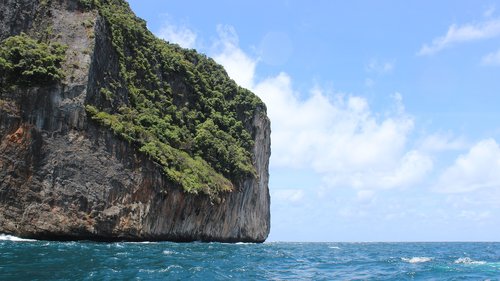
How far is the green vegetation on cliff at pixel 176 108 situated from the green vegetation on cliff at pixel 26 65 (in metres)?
4.27

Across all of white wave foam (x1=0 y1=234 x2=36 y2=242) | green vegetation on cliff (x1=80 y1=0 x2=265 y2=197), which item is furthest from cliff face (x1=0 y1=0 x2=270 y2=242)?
green vegetation on cliff (x1=80 y1=0 x2=265 y2=197)

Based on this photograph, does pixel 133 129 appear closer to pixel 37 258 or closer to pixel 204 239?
pixel 204 239

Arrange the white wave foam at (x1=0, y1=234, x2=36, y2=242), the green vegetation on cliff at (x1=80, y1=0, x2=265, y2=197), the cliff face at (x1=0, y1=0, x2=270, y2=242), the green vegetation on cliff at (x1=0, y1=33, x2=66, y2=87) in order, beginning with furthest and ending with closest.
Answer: the green vegetation on cliff at (x1=80, y1=0, x2=265, y2=197) < the green vegetation on cliff at (x1=0, y1=33, x2=66, y2=87) < the cliff face at (x1=0, y1=0, x2=270, y2=242) < the white wave foam at (x1=0, y1=234, x2=36, y2=242)

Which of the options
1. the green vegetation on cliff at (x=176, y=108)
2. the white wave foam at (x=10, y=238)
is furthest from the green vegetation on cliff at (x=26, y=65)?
the white wave foam at (x=10, y=238)

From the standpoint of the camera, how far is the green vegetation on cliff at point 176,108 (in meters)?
49.6

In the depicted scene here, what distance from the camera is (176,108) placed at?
62.4m

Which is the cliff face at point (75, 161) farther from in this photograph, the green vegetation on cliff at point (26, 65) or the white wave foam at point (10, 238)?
the green vegetation on cliff at point (26, 65)

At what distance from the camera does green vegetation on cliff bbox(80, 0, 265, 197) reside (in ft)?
163

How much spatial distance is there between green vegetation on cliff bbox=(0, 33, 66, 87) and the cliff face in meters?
0.78

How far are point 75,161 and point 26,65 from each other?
880cm

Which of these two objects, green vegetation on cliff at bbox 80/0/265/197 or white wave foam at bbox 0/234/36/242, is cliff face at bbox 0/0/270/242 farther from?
green vegetation on cliff at bbox 80/0/265/197

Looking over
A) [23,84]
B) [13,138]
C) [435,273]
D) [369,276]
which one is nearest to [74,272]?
[369,276]

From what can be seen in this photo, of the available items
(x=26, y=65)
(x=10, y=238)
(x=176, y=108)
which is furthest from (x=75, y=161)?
(x=176, y=108)

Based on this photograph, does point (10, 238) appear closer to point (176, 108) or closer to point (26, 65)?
point (26, 65)
